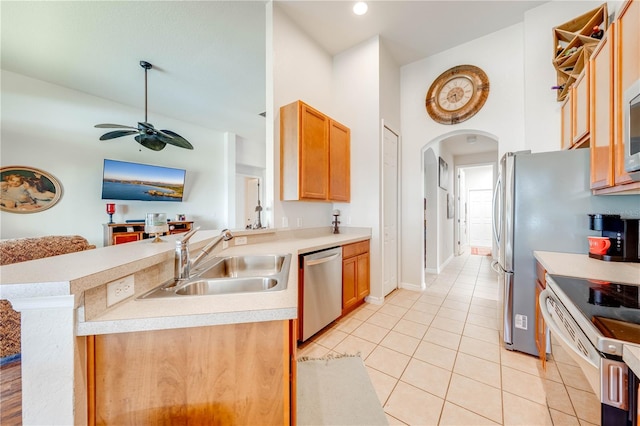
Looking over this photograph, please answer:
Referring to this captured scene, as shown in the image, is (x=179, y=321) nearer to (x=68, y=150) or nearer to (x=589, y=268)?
(x=589, y=268)

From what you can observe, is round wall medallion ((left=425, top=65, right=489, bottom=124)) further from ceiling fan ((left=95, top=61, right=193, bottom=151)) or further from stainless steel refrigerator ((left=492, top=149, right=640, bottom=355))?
ceiling fan ((left=95, top=61, right=193, bottom=151))

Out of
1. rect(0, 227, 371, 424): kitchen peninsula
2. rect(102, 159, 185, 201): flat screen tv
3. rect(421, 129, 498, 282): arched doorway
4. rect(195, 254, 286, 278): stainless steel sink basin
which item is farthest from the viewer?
rect(421, 129, 498, 282): arched doorway

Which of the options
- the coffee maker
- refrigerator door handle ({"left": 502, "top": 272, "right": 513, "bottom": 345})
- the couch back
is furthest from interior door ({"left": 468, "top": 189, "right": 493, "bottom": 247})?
the couch back

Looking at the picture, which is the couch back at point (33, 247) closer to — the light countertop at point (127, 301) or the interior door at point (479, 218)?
the light countertop at point (127, 301)

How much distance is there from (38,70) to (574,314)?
21.0ft

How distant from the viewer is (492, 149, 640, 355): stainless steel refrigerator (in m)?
1.69

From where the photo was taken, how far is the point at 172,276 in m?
1.20

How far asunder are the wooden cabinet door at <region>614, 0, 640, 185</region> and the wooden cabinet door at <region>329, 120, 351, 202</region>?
2.23 m

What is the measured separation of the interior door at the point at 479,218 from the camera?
7624 millimetres

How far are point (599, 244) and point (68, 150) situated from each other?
6.78 m

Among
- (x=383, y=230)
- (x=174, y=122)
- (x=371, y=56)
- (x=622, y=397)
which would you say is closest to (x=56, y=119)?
(x=174, y=122)

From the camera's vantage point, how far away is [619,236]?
1.51 m

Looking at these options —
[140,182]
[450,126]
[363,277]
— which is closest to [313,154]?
[363,277]

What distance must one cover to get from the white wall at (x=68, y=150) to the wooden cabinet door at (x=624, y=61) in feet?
20.7
